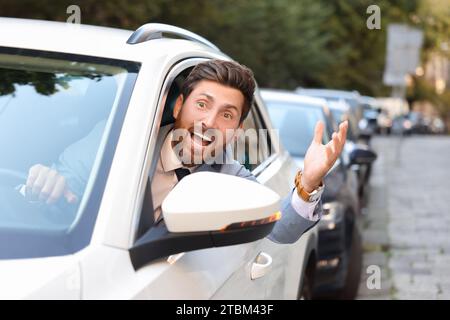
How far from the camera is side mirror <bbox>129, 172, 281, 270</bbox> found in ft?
7.45

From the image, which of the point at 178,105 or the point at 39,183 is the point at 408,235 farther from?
the point at 39,183

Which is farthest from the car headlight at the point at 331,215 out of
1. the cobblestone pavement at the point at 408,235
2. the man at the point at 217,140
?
the man at the point at 217,140

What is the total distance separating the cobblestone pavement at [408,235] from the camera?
6.89 metres

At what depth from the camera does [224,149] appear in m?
3.09

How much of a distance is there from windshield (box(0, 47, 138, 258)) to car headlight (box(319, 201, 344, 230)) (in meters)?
3.95

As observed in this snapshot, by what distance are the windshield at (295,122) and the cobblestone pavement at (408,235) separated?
3.97 ft

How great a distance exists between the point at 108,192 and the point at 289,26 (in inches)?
1642

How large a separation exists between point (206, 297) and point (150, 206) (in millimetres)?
293

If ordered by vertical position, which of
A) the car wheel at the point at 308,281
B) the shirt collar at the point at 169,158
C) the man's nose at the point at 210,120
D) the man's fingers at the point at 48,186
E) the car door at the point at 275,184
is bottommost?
the car wheel at the point at 308,281

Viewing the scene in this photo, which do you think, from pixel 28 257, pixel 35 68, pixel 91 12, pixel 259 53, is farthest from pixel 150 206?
pixel 259 53

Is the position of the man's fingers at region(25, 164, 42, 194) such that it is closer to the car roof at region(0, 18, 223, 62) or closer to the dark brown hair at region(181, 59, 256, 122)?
the car roof at region(0, 18, 223, 62)

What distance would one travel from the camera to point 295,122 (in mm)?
8469

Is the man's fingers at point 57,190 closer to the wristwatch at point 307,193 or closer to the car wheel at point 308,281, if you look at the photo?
the wristwatch at point 307,193

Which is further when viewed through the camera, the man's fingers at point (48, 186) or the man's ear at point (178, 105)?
the man's ear at point (178, 105)
